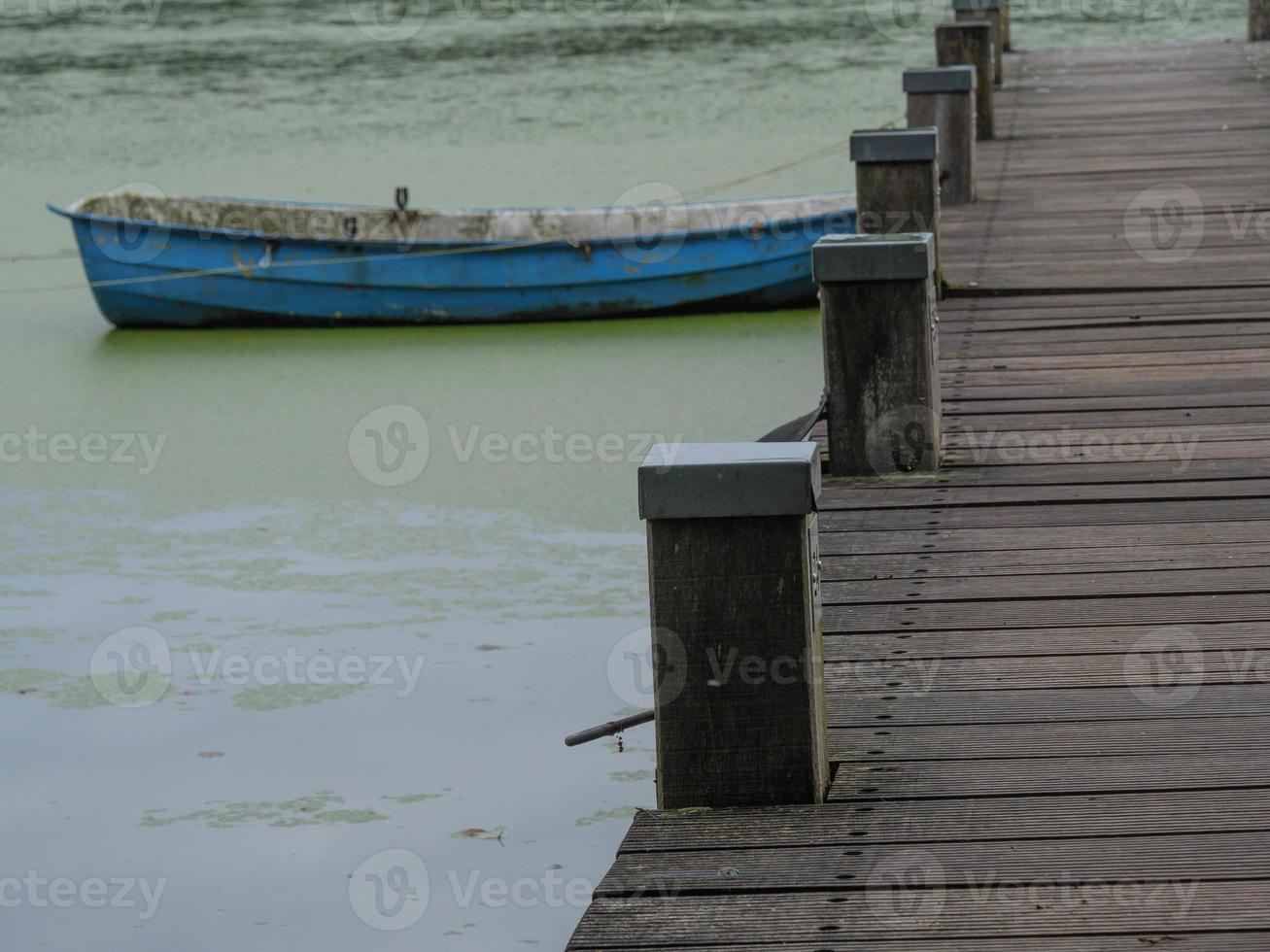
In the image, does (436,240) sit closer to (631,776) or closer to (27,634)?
(27,634)

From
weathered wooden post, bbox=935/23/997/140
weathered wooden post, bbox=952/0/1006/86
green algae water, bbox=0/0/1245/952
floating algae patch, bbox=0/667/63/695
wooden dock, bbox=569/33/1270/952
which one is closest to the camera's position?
wooden dock, bbox=569/33/1270/952

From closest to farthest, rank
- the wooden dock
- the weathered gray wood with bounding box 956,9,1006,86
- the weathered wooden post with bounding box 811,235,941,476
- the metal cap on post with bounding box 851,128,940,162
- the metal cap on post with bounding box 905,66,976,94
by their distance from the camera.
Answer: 1. the wooden dock
2. the weathered wooden post with bounding box 811,235,941,476
3. the metal cap on post with bounding box 851,128,940,162
4. the metal cap on post with bounding box 905,66,976,94
5. the weathered gray wood with bounding box 956,9,1006,86

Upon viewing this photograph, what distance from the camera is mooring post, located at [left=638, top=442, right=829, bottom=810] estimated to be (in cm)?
240

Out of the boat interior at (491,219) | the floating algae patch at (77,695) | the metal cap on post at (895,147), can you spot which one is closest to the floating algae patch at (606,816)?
the floating algae patch at (77,695)

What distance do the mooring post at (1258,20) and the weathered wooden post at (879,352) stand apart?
8.78 metres

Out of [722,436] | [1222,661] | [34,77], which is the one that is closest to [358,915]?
[1222,661]

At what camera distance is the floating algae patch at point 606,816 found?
429 centimetres

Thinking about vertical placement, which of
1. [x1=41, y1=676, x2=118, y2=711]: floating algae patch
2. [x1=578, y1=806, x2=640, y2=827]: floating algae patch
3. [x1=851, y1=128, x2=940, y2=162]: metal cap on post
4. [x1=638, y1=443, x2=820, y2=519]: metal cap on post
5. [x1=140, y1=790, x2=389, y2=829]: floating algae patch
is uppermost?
[x1=851, y1=128, x2=940, y2=162]: metal cap on post

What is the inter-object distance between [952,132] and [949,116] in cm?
11

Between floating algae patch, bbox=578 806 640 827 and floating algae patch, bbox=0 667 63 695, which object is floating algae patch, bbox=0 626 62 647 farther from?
floating algae patch, bbox=578 806 640 827

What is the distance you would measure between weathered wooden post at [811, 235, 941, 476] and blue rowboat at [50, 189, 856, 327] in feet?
21.3

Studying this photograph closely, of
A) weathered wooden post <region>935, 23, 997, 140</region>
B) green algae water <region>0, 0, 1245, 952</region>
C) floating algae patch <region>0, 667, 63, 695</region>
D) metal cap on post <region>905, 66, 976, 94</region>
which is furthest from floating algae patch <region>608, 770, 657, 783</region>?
weathered wooden post <region>935, 23, 997, 140</region>

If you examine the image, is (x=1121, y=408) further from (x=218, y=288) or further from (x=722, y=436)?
(x=218, y=288)

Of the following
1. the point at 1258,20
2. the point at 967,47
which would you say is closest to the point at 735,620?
the point at 967,47
